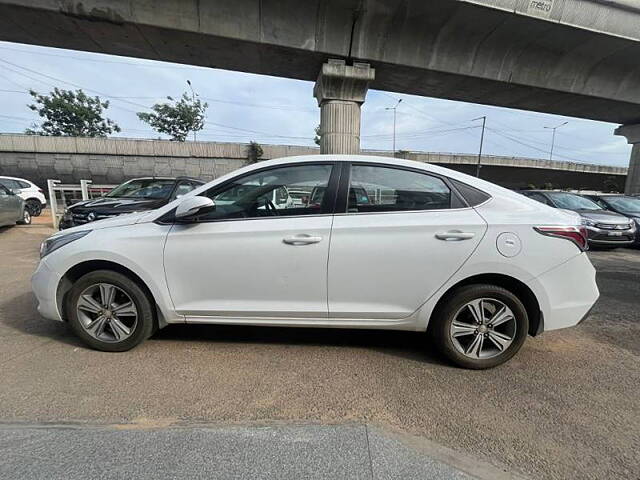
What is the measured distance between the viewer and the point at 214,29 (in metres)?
8.54

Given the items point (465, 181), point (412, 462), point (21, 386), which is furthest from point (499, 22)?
point (21, 386)

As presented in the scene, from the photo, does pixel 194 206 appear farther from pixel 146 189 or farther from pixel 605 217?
pixel 605 217

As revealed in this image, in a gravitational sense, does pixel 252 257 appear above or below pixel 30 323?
above

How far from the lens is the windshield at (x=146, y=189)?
7.06 m

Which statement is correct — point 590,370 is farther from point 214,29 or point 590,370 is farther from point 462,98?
point 462,98

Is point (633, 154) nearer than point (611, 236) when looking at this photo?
No

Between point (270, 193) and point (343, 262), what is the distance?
90 centimetres

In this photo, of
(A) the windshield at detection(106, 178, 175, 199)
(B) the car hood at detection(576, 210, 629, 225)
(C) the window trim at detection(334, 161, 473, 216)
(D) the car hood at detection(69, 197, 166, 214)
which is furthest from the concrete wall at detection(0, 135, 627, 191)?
(C) the window trim at detection(334, 161, 473, 216)

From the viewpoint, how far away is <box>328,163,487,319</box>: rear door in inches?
100

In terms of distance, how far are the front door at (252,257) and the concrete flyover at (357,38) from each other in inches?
314

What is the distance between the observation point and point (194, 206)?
2.57m

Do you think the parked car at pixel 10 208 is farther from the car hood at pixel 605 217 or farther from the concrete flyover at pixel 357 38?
the car hood at pixel 605 217

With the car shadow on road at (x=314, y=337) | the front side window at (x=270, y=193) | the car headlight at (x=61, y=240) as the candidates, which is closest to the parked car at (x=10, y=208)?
the car headlight at (x=61, y=240)

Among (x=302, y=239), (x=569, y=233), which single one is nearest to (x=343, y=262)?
(x=302, y=239)
